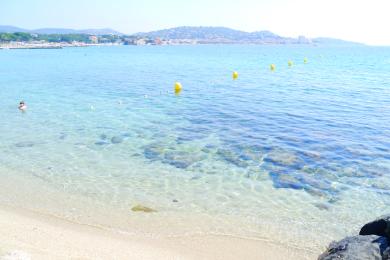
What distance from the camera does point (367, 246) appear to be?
287 inches

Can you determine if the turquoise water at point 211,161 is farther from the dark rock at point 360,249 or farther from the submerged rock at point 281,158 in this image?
the dark rock at point 360,249

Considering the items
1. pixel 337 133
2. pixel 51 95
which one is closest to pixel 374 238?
pixel 337 133

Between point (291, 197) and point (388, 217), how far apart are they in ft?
14.8

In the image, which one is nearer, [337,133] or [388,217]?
[388,217]

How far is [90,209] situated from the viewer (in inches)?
448

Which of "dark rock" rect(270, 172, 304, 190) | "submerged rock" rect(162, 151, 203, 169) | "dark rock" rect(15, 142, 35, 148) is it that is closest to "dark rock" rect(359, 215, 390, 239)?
"dark rock" rect(270, 172, 304, 190)

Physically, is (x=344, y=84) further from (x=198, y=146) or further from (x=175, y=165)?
(x=175, y=165)

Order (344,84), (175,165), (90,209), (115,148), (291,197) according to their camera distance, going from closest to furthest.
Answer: (90,209) → (291,197) → (175,165) → (115,148) → (344,84)

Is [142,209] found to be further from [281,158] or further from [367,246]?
[281,158]

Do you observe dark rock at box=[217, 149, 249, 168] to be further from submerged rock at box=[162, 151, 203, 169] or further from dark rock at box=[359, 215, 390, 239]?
dark rock at box=[359, 215, 390, 239]

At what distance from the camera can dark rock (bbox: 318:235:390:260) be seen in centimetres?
707

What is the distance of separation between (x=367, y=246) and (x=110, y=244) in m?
5.51

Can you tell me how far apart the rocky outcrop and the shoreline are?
1587 millimetres

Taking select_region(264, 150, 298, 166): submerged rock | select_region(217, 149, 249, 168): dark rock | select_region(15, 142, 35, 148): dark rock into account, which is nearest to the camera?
select_region(217, 149, 249, 168): dark rock
